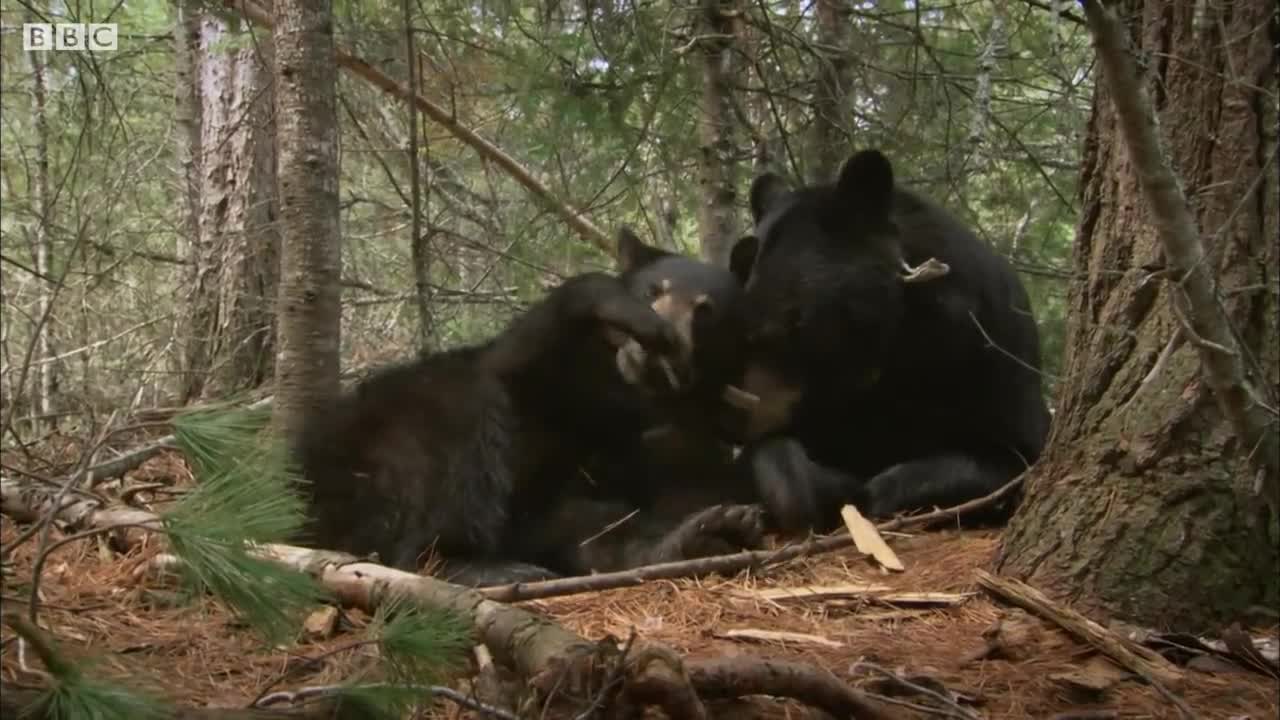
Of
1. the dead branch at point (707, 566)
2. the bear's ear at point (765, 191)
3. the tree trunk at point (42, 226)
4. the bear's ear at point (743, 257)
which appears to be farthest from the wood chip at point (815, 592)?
the tree trunk at point (42, 226)

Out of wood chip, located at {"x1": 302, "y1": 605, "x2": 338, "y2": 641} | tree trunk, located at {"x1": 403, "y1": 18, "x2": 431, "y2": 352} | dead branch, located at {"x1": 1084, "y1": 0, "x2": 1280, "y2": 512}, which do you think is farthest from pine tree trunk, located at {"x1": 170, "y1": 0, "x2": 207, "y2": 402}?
dead branch, located at {"x1": 1084, "y1": 0, "x2": 1280, "y2": 512}

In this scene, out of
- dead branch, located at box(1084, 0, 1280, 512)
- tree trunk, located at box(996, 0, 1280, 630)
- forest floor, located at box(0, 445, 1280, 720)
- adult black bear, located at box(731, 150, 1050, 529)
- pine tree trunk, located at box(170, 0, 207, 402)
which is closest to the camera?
dead branch, located at box(1084, 0, 1280, 512)

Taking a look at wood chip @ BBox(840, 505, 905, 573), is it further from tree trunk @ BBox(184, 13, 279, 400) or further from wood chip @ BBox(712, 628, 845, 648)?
tree trunk @ BBox(184, 13, 279, 400)

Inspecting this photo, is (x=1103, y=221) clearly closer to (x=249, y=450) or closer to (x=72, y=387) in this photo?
(x=249, y=450)

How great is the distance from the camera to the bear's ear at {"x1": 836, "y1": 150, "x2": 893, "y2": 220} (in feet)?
15.8

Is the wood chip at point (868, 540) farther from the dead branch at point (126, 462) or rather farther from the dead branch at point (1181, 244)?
the dead branch at point (126, 462)

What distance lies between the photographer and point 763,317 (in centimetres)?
487

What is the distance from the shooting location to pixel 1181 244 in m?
2.36

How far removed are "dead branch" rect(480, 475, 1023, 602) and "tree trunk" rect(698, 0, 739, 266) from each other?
2063 millimetres

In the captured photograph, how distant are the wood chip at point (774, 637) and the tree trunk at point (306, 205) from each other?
2.17 m

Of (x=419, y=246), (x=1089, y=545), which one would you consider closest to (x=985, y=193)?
(x=419, y=246)

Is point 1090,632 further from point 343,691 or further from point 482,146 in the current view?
point 482,146

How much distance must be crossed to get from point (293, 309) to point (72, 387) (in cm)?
159

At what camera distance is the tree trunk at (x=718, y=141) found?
19.9ft
